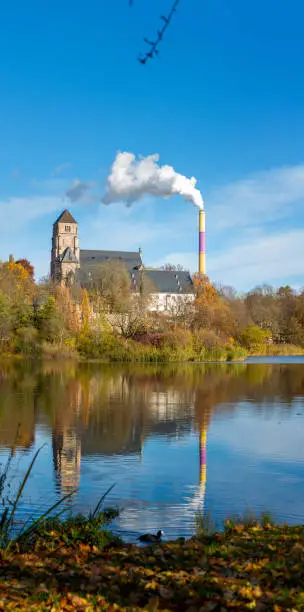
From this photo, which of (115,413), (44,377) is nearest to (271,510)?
(115,413)

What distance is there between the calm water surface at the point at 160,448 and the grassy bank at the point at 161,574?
3.06 feet

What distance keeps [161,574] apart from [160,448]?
6.88m

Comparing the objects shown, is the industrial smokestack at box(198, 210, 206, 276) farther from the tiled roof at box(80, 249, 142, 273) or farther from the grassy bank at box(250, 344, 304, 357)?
the tiled roof at box(80, 249, 142, 273)

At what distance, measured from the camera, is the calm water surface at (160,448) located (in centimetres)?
795

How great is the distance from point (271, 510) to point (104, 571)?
3098mm

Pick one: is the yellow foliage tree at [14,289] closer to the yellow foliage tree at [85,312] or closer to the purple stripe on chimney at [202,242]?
the yellow foliage tree at [85,312]

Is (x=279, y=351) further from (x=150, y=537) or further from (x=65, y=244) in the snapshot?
(x=150, y=537)

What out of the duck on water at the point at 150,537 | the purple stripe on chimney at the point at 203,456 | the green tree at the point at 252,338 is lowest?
the duck on water at the point at 150,537

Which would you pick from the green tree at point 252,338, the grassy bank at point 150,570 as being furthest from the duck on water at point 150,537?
the green tree at point 252,338

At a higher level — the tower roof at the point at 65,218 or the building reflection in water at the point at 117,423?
the tower roof at the point at 65,218

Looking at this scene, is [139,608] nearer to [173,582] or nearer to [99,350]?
[173,582]

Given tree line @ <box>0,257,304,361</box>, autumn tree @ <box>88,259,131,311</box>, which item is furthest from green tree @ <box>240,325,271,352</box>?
autumn tree @ <box>88,259,131,311</box>

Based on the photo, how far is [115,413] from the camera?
16469 millimetres

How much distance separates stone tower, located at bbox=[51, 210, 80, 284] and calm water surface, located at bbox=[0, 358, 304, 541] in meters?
71.2
